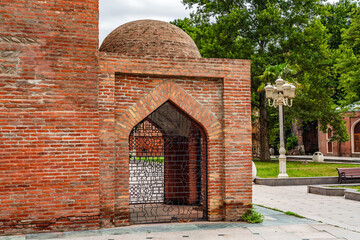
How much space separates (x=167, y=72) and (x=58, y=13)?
99.9 inches

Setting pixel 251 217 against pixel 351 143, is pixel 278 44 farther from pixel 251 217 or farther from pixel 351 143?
pixel 251 217

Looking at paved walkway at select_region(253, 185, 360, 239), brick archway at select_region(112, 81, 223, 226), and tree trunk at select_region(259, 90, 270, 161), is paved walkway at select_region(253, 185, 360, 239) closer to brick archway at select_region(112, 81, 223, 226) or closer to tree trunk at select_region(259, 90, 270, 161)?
brick archway at select_region(112, 81, 223, 226)

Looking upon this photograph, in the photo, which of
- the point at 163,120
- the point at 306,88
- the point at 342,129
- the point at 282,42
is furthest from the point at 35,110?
the point at 342,129

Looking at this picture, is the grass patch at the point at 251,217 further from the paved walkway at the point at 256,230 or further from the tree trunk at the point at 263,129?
the tree trunk at the point at 263,129

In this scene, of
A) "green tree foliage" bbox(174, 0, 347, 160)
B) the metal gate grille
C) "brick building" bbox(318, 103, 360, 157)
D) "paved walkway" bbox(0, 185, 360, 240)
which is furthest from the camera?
"brick building" bbox(318, 103, 360, 157)

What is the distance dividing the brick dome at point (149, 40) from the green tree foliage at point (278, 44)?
655 inches

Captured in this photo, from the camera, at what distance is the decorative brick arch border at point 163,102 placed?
7.84 m

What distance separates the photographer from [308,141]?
160 feet

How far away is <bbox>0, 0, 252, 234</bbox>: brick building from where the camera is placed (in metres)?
7.00

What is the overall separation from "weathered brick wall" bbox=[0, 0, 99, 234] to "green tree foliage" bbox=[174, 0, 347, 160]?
19.4 metres

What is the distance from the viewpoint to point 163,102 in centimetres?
812

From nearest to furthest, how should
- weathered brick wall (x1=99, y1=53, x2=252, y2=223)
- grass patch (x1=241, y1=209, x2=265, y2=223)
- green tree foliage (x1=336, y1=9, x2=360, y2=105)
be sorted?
weathered brick wall (x1=99, y1=53, x2=252, y2=223)
grass patch (x1=241, y1=209, x2=265, y2=223)
green tree foliage (x1=336, y1=9, x2=360, y2=105)

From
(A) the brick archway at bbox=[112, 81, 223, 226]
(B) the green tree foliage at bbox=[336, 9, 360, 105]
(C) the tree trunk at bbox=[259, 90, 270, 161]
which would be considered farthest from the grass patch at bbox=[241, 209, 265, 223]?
(C) the tree trunk at bbox=[259, 90, 270, 161]

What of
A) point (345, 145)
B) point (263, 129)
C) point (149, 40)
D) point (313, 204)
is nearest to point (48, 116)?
point (149, 40)
